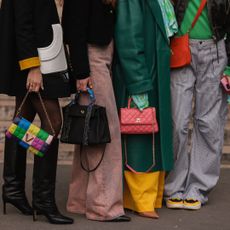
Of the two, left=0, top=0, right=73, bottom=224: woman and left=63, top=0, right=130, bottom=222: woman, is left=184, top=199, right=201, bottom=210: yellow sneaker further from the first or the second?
left=0, top=0, right=73, bottom=224: woman

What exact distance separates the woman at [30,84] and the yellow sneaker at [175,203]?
87 centimetres

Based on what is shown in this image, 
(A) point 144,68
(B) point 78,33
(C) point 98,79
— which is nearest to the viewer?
(B) point 78,33

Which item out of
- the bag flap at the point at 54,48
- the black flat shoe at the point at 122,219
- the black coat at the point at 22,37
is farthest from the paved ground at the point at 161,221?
the bag flap at the point at 54,48

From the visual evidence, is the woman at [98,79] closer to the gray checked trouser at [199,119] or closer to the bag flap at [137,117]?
the bag flap at [137,117]

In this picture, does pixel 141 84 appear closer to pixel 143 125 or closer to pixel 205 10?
pixel 143 125

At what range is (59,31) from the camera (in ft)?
16.4

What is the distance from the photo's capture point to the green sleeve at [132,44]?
5223 mm

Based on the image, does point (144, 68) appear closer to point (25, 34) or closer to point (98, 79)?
point (98, 79)

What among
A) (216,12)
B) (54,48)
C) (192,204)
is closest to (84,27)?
(54,48)

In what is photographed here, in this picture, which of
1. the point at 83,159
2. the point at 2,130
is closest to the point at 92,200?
the point at 83,159

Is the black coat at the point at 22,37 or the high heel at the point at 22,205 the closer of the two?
the black coat at the point at 22,37

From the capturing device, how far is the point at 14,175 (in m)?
5.31

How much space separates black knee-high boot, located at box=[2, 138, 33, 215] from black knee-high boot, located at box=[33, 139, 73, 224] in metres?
0.17

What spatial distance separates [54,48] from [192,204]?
5.42 ft
